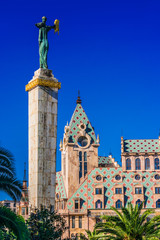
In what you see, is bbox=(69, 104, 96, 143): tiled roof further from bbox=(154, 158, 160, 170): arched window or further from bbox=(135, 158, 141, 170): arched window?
bbox=(154, 158, 160, 170): arched window

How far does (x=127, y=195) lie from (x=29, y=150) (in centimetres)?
4928

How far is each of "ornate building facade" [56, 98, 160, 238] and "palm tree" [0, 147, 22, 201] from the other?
178 ft

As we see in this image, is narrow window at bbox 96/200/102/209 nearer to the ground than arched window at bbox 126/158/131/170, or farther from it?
nearer to the ground

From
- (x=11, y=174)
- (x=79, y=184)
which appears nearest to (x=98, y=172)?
(x=79, y=184)

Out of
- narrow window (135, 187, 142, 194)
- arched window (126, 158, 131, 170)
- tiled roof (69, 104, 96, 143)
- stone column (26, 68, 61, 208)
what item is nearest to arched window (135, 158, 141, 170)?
arched window (126, 158, 131, 170)

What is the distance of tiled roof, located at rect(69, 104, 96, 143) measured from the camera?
274 ft

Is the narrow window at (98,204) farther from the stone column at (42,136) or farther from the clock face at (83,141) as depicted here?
the stone column at (42,136)

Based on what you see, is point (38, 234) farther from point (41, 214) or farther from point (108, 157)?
point (108, 157)

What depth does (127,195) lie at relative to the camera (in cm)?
7919

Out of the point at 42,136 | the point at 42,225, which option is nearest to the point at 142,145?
the point at 42,136

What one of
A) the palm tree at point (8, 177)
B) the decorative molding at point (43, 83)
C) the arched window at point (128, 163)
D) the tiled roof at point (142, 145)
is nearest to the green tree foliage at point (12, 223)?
the palm tree at point (8, 177)

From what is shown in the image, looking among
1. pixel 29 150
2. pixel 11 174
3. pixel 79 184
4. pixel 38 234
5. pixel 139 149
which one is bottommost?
pixel 38 234

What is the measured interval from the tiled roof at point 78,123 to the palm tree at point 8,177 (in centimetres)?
5816

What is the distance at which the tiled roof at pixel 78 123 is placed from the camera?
83375 millimetres
